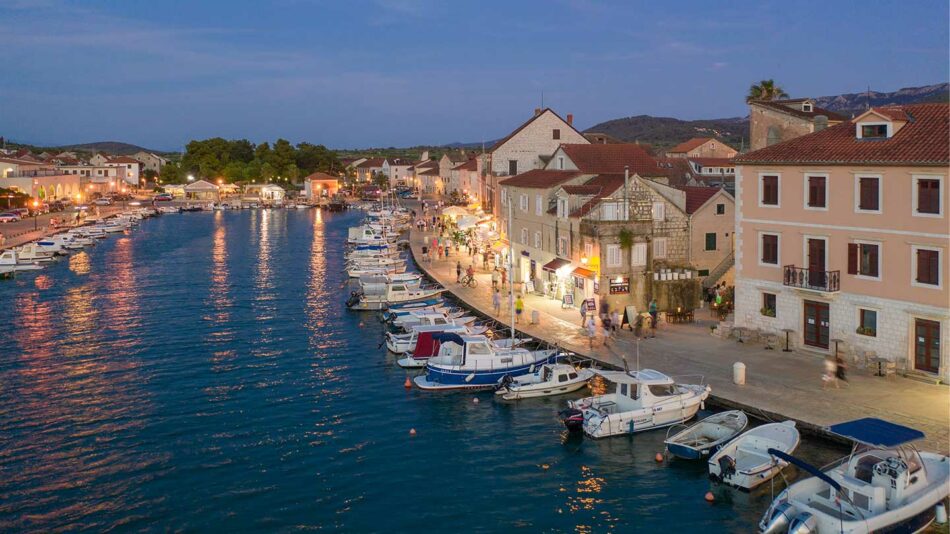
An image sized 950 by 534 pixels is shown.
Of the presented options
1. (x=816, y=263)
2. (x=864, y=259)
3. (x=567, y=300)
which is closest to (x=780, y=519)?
(x=864, y=259)

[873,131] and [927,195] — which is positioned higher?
[873,131]

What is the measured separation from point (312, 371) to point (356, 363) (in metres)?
2.21

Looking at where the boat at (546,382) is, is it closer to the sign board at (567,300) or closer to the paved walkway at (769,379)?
the paved walkway at (769,379)

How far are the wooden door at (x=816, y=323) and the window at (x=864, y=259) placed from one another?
193 cm

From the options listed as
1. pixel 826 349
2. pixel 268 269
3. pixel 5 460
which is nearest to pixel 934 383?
pixel 826 349

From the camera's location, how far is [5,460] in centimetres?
2577

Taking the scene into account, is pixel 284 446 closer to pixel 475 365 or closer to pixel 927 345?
pixel 475 365

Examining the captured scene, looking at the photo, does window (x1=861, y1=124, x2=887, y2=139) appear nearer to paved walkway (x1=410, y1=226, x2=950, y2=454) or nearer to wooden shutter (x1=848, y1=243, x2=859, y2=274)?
wooden shutter (x1=848, y1=243, x2=859, y2=274)

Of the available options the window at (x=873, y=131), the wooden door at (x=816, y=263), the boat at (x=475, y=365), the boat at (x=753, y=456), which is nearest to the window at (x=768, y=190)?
the wooden door at (x=816, y=263)

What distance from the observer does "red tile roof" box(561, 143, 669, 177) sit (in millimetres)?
50781

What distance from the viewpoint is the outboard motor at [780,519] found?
61.7 ft

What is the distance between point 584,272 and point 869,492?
2316 cm

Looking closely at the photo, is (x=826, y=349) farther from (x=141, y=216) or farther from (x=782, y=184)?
(x=141, y=216)

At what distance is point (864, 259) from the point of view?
29250mm
